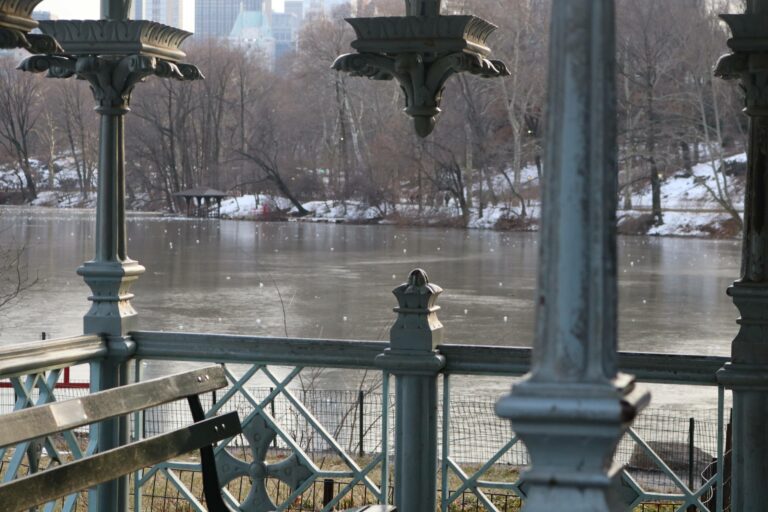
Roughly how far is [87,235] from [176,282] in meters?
19.6

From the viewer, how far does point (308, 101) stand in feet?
154

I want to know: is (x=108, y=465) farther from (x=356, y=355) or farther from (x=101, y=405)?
(x=356, y=355)

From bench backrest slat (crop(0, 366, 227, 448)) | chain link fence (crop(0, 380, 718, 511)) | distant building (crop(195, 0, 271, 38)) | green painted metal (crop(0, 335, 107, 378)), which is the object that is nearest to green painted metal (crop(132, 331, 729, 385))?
green painted metal (crop(0, 335, 107, 378))

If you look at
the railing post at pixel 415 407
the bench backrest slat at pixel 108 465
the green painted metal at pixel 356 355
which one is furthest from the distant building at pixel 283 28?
the bench backrest slat at pixel 108 465

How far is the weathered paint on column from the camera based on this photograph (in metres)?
4.23

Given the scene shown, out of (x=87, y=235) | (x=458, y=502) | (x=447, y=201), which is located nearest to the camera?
(x=458, y=502)

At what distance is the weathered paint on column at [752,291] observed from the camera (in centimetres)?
423

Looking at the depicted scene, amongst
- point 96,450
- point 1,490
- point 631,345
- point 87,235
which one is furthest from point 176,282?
point 1,490

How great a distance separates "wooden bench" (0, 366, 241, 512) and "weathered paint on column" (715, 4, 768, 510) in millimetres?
1683

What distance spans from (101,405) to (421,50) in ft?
6.33

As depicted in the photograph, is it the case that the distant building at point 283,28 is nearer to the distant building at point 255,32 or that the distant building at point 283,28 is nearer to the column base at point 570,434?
the distant building at point 255,32

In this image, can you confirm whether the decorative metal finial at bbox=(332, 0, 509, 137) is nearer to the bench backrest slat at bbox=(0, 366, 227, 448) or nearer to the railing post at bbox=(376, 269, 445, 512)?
the railing post at bbox=(376, 269, 445, 512)

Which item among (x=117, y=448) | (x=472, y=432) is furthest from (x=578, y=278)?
(x=472, y=432)

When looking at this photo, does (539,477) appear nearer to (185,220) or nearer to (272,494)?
(272,494)
